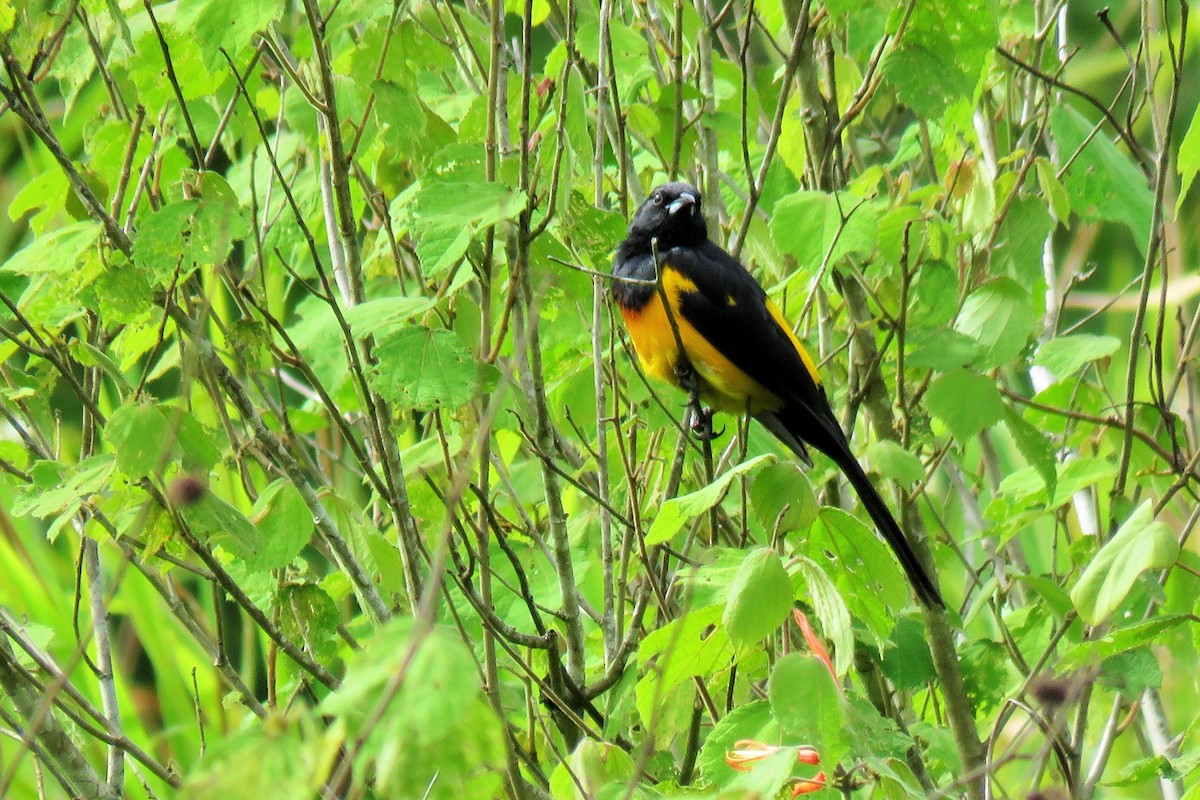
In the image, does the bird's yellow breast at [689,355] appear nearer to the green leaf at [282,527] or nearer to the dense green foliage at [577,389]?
the dense green foliage at [577,389]

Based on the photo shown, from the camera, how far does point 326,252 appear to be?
290 centimetres

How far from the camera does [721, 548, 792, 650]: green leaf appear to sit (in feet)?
4.46

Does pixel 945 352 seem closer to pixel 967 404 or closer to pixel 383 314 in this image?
pixel 967 404

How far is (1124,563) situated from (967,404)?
593 millimetres

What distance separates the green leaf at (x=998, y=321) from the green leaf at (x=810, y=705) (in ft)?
3.30

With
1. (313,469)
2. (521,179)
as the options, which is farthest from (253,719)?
(521,179)

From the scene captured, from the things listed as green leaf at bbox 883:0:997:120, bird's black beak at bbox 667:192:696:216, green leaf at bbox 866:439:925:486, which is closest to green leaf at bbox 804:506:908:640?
green leaf at bbox 866:439:925:486

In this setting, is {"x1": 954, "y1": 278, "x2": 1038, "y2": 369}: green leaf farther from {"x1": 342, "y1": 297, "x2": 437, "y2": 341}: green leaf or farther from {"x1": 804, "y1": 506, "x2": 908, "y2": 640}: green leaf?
{"x1": 342, "y1": 297, "x2": 437, "y2": 341}: green leaf

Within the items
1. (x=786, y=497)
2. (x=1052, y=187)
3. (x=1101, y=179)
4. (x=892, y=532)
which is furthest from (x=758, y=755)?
(x=1101, y=179)

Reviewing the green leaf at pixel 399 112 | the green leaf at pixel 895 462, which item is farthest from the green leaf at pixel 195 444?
the green leaf at pixel 895 462

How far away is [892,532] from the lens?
2.47 metres

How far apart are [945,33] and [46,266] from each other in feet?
4.20

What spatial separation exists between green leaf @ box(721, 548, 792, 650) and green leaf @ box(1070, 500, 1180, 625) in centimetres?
48

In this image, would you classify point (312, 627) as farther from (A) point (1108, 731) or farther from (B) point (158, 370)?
(A) point (1108, 731)
